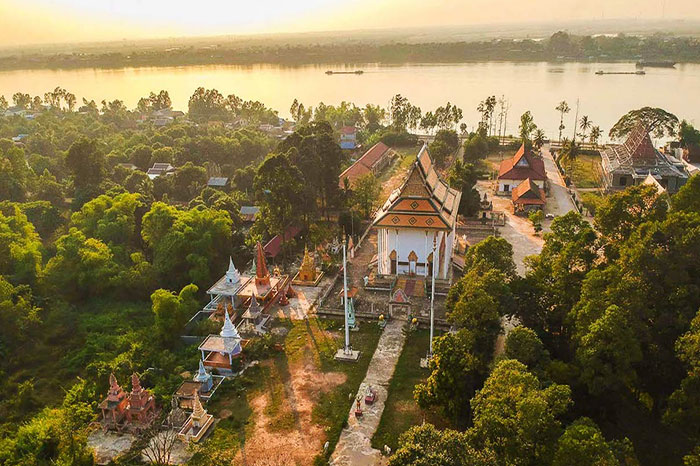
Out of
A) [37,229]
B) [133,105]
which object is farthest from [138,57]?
[37,229]

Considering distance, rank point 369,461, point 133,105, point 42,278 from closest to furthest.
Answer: point 369,461 < point 42,278 < point 133,105

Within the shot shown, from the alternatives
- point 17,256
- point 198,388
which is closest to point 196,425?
point 198,388

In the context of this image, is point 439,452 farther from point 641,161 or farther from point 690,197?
point 641,161

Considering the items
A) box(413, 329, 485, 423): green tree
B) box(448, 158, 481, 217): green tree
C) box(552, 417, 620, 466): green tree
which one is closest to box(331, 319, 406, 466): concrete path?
box(413, 329, 485, 423): green tree

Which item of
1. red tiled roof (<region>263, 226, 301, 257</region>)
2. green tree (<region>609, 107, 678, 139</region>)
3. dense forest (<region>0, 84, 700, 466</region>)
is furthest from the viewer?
green tree (<region>609, 107, 678, 139</region>)

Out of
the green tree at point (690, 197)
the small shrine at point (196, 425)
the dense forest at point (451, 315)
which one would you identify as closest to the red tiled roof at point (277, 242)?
the dense forest at point (451, 315)

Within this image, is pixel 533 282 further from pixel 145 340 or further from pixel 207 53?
pixel 207 53

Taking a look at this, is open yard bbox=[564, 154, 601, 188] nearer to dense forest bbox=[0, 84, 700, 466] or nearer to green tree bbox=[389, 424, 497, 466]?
dense forest bbox=[0, 84, 700, 466]
